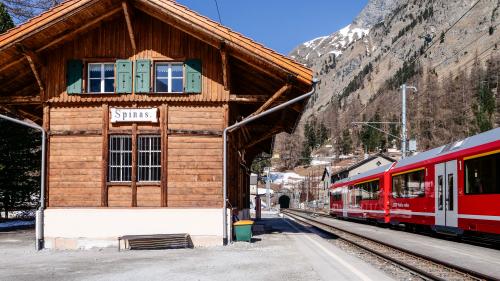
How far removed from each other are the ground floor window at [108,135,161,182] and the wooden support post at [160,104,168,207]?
0.27 meters

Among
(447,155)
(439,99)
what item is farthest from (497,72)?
(447,155)

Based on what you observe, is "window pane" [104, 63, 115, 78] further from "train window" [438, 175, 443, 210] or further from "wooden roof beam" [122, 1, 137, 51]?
"train window" [438, 175, 443, 210]

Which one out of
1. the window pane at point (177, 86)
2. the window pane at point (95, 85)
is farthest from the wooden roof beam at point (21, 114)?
the window pane at point (177, 86)

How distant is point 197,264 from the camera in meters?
12.7

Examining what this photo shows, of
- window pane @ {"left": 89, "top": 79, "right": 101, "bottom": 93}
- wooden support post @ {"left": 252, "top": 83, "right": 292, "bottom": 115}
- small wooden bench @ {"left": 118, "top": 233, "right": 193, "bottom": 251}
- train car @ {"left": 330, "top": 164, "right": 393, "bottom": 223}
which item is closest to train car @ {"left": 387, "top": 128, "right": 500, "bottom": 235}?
train car @ {"left": 330, "top": 164, "right": 393, "bottom": 223}

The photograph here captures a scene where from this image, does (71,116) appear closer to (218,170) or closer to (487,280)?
(218,170)

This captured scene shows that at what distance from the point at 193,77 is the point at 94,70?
3.22m

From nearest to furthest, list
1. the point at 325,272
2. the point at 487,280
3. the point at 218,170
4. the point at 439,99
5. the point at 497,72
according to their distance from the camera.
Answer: the point at 487,280 → the point at 325,272 → the point at 218,170 → the point at 439,99 → the point at 497,72

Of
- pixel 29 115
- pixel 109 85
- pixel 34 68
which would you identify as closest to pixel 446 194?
pixel 109 85

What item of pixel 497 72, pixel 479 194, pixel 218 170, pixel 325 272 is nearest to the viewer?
pixel 325 272

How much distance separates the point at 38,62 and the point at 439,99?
5674 inches

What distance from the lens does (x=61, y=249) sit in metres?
17.0

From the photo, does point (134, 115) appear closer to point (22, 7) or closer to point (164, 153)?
point (164, 153)

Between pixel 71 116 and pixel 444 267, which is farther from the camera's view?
pixel 71 116
